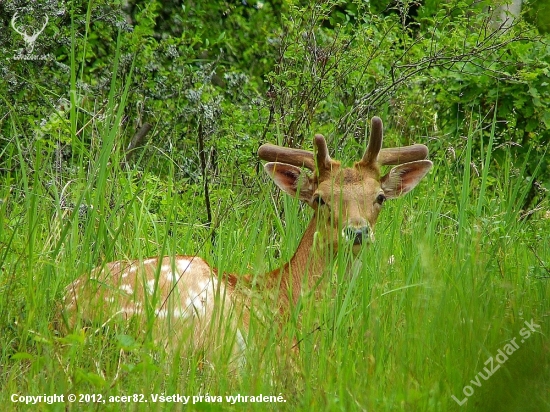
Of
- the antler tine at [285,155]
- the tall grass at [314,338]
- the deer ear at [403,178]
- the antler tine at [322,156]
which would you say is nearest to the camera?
the tall grass at [314,338]

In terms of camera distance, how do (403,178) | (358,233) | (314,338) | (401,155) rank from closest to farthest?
(314,338)
(358,233)
(401,155)
(403,178)

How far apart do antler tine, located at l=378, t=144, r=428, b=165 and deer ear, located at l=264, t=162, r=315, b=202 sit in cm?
45

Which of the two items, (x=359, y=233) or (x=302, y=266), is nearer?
(x=359, y=233)

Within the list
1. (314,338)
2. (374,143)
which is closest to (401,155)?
(374,143)

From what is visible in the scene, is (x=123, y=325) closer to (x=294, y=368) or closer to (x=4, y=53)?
(x=294, y=368)

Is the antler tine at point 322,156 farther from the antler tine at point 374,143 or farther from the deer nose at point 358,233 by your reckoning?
the deer nose at point 358,233

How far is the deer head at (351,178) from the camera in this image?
204 inches

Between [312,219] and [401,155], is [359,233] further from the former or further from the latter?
[401,155]

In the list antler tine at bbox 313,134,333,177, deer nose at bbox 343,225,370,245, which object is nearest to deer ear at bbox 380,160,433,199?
antler tine at bbox 313,134,333,177

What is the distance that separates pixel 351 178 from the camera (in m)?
5.45

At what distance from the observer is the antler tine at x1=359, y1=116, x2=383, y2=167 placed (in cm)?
527

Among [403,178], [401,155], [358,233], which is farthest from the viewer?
[403,178]

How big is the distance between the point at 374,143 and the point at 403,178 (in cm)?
52

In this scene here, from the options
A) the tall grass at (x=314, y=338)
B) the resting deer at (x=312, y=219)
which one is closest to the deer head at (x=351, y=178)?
the resting deer at (x=312, y=219)
